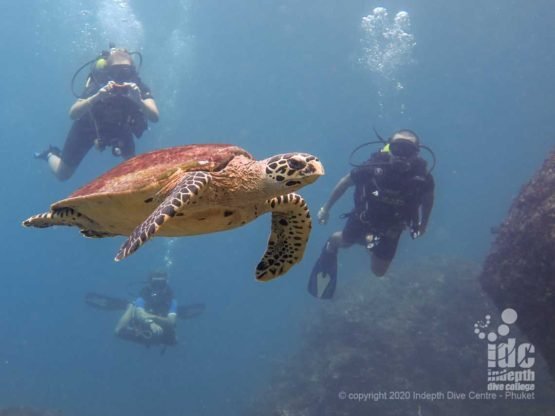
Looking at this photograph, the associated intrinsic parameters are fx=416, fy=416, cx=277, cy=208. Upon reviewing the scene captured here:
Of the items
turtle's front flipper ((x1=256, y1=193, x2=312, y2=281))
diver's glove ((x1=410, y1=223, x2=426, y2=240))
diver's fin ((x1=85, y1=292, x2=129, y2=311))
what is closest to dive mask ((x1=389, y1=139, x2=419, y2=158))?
diver's glove ((x1=410, y1=223, x2=426, y2=240))

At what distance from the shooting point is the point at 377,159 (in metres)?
7.92

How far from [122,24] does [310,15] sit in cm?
2933

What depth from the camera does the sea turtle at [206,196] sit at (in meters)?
2.92

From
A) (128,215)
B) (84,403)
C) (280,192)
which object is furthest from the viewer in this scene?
(84,403)

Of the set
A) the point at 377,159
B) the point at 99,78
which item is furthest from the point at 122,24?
the point at 377,159

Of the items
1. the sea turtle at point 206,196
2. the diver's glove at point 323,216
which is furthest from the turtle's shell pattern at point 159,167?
the diver's glove at point 323,216

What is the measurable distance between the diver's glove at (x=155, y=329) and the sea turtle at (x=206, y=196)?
9452mm

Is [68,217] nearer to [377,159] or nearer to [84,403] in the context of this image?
[377,159]

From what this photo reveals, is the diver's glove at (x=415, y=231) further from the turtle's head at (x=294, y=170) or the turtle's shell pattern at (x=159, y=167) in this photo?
the turtle's head at (x=294, y=170)

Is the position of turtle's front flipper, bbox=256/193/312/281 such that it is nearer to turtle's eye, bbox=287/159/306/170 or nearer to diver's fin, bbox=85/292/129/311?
turtle's eye, bbox=287/159/306/170

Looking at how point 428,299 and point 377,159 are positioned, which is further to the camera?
point 428,299

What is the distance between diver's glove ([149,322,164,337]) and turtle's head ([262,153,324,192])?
11.0m

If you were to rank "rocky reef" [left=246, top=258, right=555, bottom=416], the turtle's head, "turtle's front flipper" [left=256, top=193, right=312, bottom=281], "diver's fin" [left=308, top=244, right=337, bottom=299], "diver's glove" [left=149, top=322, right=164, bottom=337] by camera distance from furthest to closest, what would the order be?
"diver's glove" [left=149, top=322, right=164, bottom=337] < "rocky reef" [left=246, top=258, right=555, bottom=416] < "diver's fin" [left=308, top=244, right=337, bottom=299] < "turtle's front flipper" [left=256, top=193, right=312, bottom=281] < the turtle's head

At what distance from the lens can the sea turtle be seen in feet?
9.58
